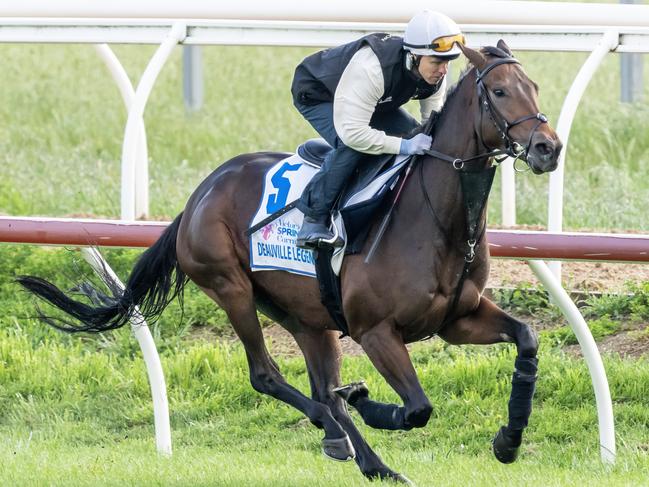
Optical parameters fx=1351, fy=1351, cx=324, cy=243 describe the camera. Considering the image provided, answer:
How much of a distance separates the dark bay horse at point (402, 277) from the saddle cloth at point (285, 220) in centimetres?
6

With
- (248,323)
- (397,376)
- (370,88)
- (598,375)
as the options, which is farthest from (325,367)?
(370,88)

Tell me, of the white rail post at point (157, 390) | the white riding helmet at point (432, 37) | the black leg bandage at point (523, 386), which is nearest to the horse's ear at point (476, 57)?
the white riding helmet at point (432, 37)

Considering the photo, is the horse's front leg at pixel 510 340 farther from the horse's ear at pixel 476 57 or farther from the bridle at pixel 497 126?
the horse's ear at pixel 476 57

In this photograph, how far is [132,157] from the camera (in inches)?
229

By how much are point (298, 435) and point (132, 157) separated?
5.18 feet

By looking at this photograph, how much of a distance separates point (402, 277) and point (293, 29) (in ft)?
5.12

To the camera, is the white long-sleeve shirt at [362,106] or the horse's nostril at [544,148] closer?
the horse's nostril at [544,148]

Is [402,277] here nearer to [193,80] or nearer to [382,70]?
[382,70]

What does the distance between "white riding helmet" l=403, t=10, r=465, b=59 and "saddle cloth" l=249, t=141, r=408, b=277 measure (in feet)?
1.46

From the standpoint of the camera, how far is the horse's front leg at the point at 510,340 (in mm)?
4895

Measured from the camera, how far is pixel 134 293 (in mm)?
5941

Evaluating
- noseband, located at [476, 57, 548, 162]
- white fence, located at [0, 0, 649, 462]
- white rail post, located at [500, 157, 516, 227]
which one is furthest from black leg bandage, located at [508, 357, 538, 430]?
white rail post, located at [500, 157, 516, 227]

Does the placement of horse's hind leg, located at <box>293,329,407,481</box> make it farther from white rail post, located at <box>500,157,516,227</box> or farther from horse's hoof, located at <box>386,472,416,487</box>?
white rail post, located at <box>500,157,516,227</box>

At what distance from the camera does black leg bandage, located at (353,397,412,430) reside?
492 centimetres
